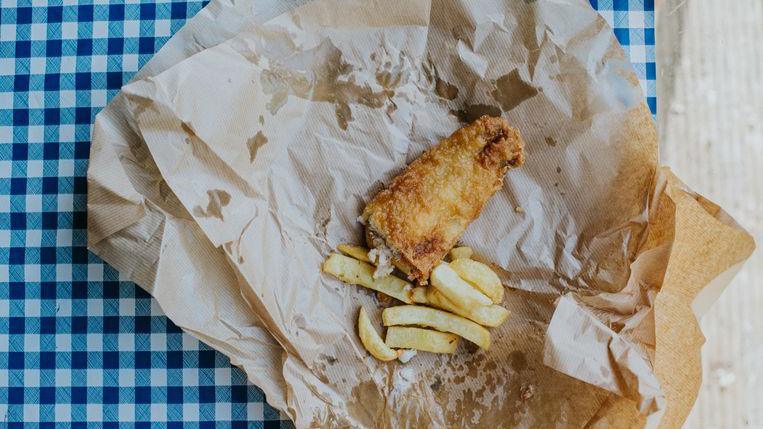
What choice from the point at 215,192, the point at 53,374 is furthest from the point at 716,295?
the point at 53,374

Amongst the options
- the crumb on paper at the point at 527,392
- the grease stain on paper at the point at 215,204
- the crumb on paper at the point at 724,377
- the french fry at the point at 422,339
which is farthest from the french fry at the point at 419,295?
the crumb on paper at the point at 724,377

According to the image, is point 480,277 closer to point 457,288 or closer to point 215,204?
point 457,288

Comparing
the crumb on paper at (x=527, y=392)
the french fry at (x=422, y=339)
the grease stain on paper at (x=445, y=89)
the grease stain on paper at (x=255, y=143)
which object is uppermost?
the grease stain on paper at (x=445, y=89)

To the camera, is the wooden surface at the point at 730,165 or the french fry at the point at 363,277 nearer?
the french fry at the point at 363,277

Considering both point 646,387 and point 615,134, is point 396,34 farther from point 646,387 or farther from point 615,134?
point 646,387

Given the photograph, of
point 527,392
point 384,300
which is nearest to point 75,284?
point 384,300

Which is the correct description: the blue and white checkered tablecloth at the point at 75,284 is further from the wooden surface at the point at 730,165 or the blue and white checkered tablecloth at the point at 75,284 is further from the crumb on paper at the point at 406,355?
the wooden surface at the point at 730,165
